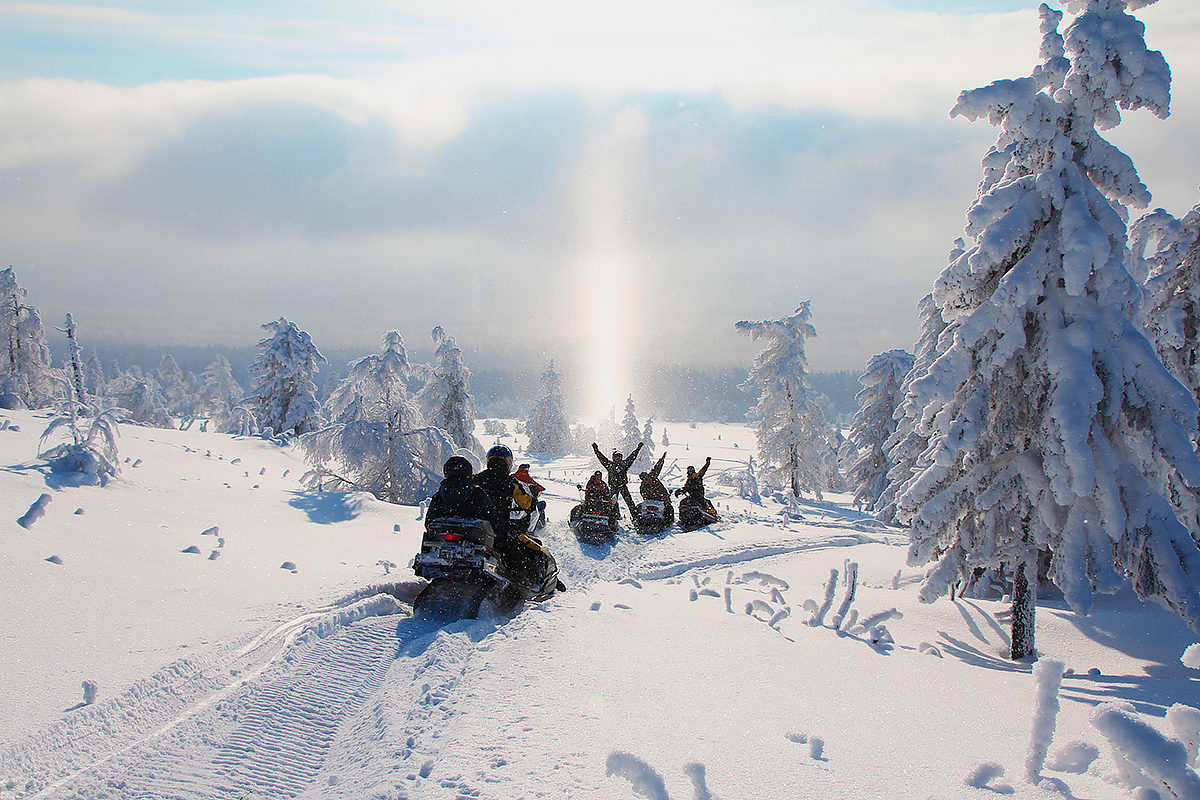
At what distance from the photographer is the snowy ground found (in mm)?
3527

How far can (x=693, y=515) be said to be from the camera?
52.2 feet

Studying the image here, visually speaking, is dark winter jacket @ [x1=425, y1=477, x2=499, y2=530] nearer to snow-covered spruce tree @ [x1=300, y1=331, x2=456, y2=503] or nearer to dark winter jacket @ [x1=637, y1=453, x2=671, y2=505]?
dark winter jacket @ [x1=637, y1=453, x2=671, y2=505]

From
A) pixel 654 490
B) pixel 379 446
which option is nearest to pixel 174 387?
pixel 379 446

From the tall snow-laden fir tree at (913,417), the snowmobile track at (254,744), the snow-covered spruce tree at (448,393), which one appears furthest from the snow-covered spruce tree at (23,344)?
the tall snow-laden fir tree at (913,417)

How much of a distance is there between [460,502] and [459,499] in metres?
0.04

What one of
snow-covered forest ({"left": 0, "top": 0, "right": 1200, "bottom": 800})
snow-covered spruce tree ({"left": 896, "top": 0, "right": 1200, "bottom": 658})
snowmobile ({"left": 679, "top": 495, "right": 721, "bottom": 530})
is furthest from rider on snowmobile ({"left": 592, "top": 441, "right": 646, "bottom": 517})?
snow-covered spruce tree ({"left": 896, "top": 0, "right": 1200, "bottom": 658})

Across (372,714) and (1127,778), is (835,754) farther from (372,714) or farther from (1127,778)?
(372,714)

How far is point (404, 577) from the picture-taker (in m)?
8.34

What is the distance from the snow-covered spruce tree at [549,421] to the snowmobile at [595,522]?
53.3m

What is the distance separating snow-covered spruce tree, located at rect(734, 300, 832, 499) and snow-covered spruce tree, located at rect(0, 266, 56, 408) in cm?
4299

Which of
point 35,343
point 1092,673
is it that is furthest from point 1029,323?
point 35,343

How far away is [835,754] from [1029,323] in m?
6.14

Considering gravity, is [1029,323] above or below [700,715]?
above

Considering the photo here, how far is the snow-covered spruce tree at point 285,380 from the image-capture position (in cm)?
3650
